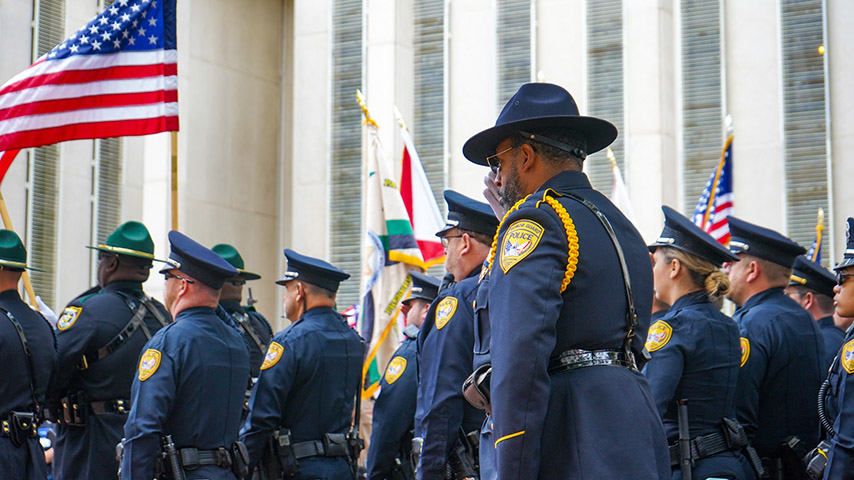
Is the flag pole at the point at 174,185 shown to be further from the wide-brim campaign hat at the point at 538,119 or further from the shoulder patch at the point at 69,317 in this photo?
the wide-brim campaign hat at the point at 538,119

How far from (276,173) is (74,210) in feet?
16.5

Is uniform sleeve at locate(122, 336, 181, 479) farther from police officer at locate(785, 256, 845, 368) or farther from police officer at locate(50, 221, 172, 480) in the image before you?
police officer at locate(785, 256, 845, 368)

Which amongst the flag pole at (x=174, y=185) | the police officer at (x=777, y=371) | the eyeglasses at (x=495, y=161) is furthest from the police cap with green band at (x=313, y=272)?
the eyeglasses at (x=495, y=161)

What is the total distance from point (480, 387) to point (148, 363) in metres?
2.74

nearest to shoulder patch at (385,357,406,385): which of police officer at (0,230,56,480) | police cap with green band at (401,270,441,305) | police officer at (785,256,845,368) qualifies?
police cap with green band at (401,270,441,305)

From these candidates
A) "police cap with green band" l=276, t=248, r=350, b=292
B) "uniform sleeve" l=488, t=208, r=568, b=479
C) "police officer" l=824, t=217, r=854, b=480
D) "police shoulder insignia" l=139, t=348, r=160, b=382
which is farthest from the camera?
"police cap with green band" l=276, t=248, r=350, b=292

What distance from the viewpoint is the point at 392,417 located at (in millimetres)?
6973

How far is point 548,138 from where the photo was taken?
3834 mm

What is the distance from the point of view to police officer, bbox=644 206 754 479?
18.1 feet

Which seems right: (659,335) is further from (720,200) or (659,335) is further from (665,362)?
(720,200)

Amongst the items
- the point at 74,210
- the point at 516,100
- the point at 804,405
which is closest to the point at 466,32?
the point at 74,210

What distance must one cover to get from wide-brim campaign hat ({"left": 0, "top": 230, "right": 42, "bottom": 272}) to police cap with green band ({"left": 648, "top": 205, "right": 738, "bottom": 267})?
12.6ft

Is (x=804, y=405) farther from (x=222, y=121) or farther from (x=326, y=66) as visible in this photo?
(x=222, y=121)

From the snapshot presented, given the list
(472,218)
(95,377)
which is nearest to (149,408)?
(95,377)
